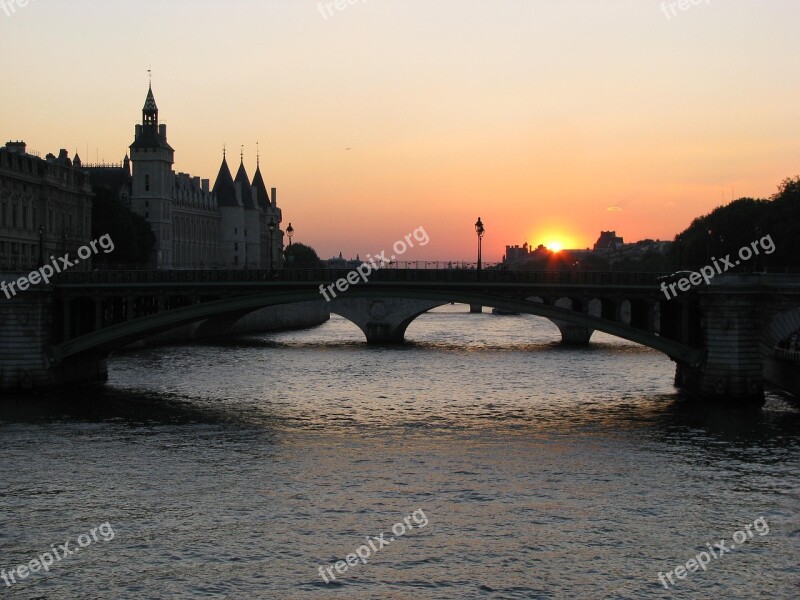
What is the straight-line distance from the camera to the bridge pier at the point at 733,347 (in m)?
45.1

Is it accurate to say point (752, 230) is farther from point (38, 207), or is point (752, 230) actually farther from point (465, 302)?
point (38, 207)

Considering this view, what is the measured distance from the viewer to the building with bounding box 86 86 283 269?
11788cm

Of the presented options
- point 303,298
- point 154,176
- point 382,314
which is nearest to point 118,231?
point 382,314

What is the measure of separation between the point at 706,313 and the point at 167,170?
82669mm

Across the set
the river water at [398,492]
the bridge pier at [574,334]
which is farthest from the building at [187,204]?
the river water at [398,492]

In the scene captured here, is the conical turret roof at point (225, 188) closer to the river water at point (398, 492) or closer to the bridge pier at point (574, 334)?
the bridge pier at point (574, 334)

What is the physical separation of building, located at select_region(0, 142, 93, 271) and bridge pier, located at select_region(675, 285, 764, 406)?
132 feet

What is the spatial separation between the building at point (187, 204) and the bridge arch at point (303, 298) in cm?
4406

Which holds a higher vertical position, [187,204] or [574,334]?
[187,204]

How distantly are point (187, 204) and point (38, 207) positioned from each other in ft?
166

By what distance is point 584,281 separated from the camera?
1972 inches

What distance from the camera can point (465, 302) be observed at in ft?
168

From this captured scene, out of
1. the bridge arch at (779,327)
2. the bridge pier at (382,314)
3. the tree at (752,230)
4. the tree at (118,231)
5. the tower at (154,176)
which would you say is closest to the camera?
the bridge arch at (779,327)

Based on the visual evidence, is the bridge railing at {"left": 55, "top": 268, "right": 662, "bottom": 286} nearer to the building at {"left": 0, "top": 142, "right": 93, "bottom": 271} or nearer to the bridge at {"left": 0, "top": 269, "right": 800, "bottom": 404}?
the bridge at {"left": 0, "top": 269, "right": 800, "bottom": 404}
